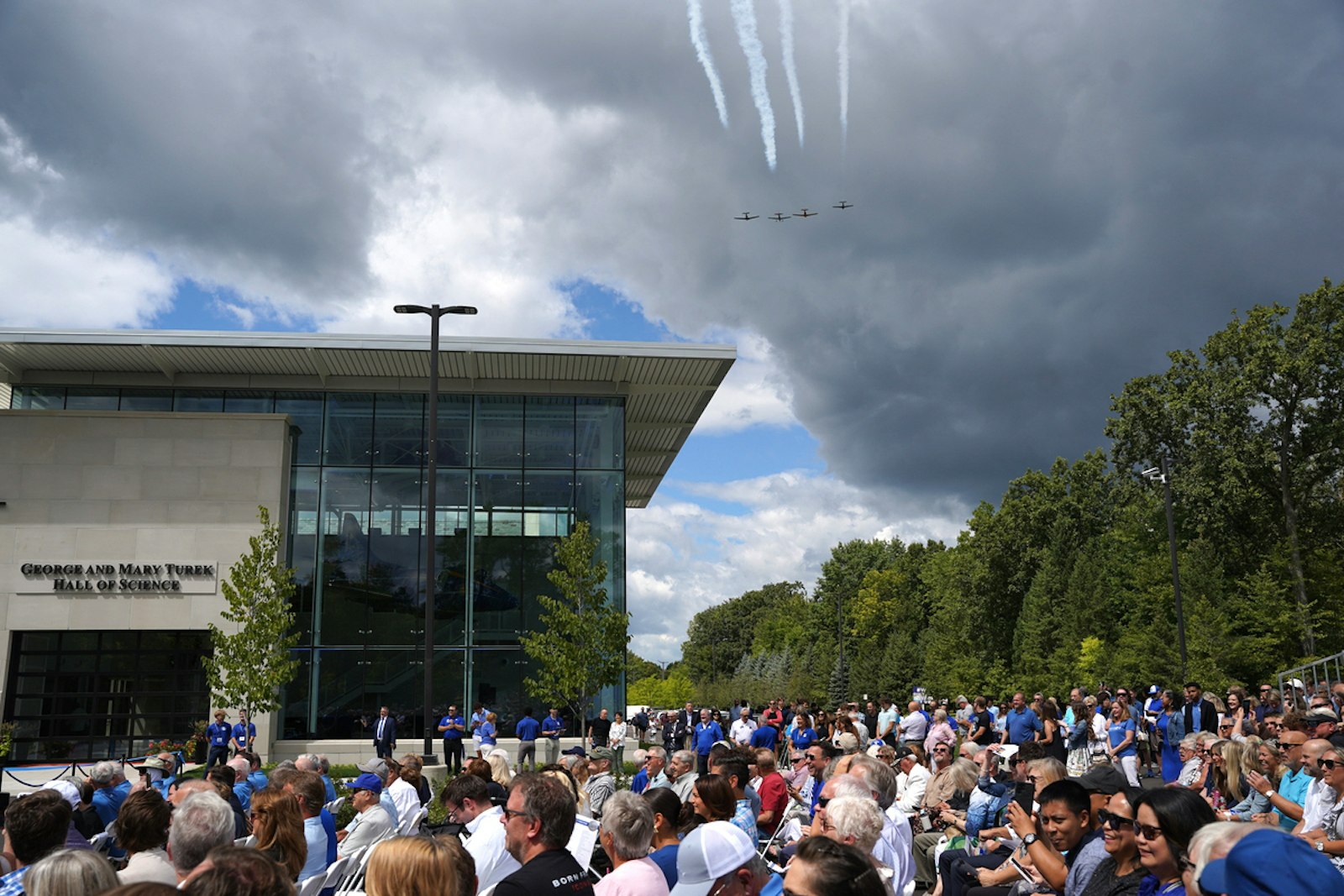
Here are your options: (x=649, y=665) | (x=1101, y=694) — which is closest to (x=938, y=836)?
(x=1101, y=694)

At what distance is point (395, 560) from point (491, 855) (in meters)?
25.2

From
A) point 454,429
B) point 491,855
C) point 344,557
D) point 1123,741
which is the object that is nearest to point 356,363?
point 454,429

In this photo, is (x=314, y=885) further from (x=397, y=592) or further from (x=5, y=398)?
(x=5, y=398)

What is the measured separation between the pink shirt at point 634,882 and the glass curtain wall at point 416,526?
25443 millimetres

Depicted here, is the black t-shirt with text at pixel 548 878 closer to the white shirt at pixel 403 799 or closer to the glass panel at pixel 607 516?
the white shirt at pixel 403 799

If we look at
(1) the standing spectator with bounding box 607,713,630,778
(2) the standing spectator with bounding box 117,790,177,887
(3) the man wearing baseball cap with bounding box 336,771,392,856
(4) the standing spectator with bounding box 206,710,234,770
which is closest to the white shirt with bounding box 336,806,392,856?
(3) the man wearing baseball cap with bounding box 336,771,392,856

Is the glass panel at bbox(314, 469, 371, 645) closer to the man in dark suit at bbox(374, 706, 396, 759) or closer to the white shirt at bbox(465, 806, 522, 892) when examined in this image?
the man in dark suit at bbox(374, 706, 396, 759)

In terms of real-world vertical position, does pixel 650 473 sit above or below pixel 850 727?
above

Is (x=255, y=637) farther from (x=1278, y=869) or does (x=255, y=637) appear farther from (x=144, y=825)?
(x=1278, y=869)

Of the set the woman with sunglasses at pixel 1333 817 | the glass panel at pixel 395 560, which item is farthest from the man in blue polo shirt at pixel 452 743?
the woman with sunglasses at pixel 1333 817

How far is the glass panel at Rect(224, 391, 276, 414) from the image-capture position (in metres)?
31.7

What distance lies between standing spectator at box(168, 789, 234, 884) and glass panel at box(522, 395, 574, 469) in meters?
26.6

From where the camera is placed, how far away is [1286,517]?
42.2 metres

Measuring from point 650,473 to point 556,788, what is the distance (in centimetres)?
4011
